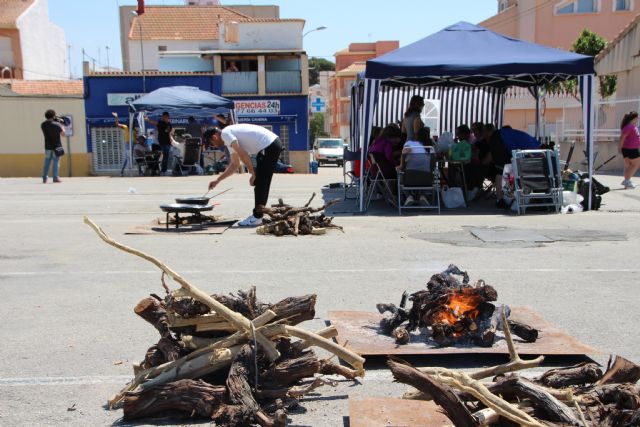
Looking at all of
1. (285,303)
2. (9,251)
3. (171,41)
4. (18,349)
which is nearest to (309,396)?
(285,303)

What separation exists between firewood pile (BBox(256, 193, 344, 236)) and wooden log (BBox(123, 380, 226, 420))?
21.7 ft

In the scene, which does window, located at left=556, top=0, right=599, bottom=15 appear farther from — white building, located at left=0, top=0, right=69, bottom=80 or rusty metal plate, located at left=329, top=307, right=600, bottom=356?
rusty metal plate, located at left=329, top=307, right=600, bottom=356

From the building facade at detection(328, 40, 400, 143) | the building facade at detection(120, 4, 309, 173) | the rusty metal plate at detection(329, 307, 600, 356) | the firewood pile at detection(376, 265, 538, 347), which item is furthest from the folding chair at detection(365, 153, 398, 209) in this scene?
the building facade at detection(328, 40, 400, 143)

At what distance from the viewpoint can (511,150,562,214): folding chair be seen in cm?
1248

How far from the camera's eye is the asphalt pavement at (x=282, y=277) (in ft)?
14.4

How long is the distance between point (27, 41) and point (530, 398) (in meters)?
49.5

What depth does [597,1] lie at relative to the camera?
49.2m

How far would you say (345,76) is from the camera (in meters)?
79.4

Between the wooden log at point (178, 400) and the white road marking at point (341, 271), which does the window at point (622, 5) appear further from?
the wooden log at point (178, 400)

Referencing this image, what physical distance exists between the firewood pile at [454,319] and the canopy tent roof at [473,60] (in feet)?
25.5

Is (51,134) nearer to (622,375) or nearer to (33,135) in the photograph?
(33,135)

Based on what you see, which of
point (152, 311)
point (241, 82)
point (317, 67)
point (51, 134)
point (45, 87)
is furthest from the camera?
point (317, 67)

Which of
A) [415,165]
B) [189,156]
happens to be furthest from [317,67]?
[415,165]

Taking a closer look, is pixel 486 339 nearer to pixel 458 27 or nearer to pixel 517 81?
pixel 458 27
